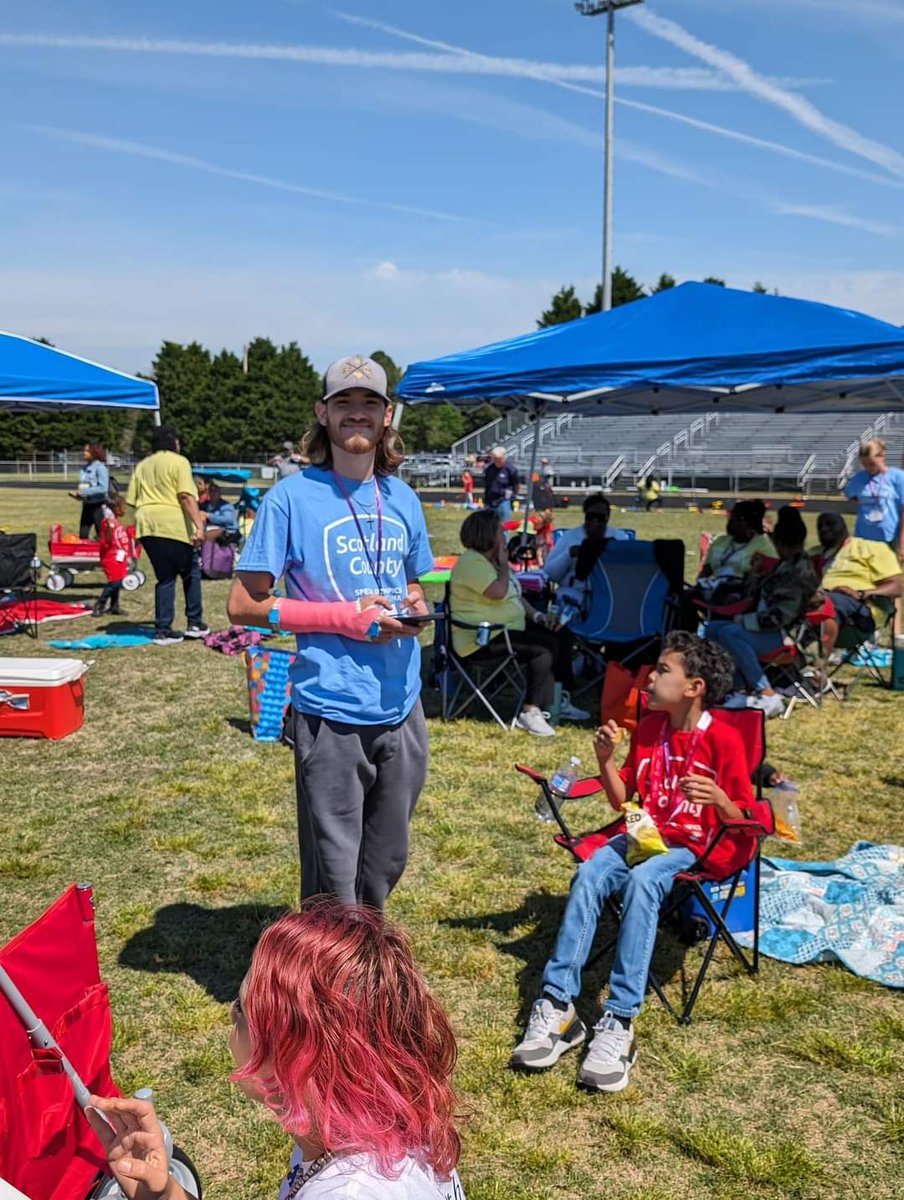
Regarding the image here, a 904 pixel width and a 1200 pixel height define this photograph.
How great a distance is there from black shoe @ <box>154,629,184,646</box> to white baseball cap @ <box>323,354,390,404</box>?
656cm

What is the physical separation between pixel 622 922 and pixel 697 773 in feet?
1.92

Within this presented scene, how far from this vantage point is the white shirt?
4.50 feet

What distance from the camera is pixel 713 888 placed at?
12.8ft

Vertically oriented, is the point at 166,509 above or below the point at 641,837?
above

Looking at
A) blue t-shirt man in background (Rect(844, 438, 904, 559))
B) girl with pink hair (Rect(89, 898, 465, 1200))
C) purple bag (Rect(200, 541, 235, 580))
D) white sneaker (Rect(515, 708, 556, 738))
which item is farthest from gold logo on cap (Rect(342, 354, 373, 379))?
purple bag (Rect(200, 541, 235, 580))

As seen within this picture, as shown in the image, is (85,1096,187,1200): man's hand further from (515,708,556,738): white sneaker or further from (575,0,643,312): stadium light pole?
(575,0,643,312): stadium light pole

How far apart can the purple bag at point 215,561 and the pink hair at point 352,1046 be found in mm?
12022

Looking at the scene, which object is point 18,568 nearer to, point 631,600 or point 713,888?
point 631,600

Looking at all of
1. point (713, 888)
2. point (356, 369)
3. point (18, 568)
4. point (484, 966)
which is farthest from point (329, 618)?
point (18, 568)

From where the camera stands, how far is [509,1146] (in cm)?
280

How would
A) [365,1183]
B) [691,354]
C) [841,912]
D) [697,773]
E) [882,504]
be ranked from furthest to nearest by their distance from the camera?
1. [882,504]
2. [691,354]
3. [841,912]
4. [697,773]
5. [365,1183]

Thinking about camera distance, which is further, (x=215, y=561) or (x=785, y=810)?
(x=215, y=561)

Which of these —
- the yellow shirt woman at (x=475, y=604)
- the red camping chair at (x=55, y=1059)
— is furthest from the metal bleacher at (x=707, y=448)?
the red camping chair at (x=55, y=1059)

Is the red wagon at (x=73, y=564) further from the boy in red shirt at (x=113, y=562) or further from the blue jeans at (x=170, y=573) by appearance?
the blue jeans at (x=170, y=573)
